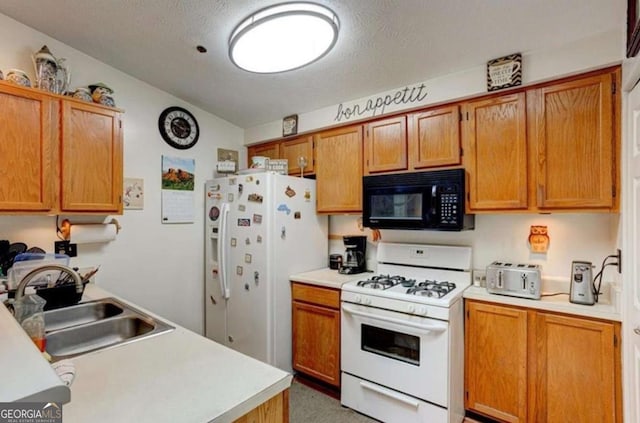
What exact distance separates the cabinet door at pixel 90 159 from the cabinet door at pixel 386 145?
1914 mm

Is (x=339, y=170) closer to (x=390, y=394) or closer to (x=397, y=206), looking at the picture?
(x=397, y=206)

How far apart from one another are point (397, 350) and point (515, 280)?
0.88 meters

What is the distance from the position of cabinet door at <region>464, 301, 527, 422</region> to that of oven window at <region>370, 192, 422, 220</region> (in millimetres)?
715

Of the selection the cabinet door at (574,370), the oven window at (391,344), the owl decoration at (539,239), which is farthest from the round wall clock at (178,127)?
the cabinet door at (574,370)

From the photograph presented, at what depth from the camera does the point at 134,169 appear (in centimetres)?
280

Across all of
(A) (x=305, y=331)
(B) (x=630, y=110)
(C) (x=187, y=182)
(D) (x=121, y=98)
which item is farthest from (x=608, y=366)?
(D) (x=121, y=98)

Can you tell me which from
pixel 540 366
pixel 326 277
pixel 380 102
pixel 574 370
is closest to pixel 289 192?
pixel 326 277

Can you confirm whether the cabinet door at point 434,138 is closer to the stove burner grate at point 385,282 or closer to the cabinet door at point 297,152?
the stove burner grate at point 385,282

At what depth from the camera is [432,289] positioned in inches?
88.0

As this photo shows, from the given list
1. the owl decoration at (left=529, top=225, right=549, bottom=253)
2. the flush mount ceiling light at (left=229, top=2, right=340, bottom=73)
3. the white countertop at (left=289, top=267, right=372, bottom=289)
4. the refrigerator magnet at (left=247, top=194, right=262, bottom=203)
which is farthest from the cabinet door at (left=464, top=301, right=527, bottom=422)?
the flush mount ceiling light at (left=229, top=2, right=340, bottom=73)

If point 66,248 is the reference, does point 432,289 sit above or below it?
below

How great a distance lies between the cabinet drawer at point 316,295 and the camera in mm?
2574

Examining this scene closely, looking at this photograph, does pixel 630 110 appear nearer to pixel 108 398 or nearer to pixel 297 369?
pixel 108 398

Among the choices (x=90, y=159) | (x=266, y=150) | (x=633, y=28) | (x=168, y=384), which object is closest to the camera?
(x=168, y=384)
